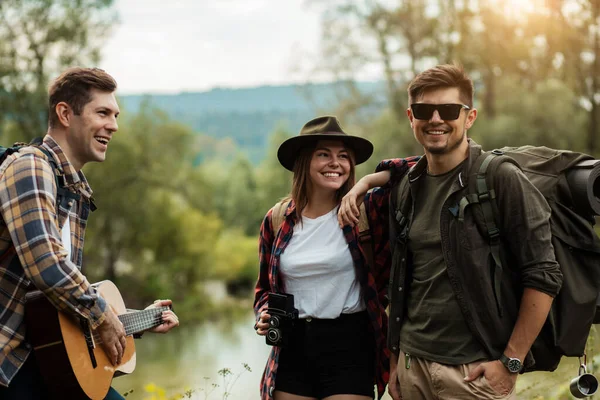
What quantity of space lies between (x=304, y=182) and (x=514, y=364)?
1341 mm

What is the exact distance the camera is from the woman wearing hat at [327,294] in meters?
3.24

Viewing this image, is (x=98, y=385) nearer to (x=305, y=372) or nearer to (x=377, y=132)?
(x=305, y=372)

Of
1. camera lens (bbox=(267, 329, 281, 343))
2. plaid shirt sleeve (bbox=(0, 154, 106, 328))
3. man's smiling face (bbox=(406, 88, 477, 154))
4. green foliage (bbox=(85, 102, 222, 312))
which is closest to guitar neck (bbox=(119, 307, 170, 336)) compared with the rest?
camera lens (bbox=(267, 329, 281, 343))

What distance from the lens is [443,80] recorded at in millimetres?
2953

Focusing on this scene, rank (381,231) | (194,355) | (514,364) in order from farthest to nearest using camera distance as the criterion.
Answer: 1. (194,355)
2. (381,231)
3. (514,364)

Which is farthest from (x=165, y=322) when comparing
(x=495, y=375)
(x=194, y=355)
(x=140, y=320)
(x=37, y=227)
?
(x=194, y=355)

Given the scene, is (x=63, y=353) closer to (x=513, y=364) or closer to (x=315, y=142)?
(x=315, y=142)

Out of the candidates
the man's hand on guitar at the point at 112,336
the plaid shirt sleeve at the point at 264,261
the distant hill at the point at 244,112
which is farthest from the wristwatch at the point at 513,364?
the distant hill at the point at 244,112

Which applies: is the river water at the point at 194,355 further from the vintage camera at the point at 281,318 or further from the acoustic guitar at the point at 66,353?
the acoustic guitar at the point at 66,353

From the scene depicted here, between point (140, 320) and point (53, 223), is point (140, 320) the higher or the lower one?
the lower one

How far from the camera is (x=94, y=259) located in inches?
952

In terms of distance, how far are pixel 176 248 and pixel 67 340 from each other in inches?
971

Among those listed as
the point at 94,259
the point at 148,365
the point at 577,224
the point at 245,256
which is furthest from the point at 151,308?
the point at 245,256

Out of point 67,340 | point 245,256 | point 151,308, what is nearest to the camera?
point 67,340
